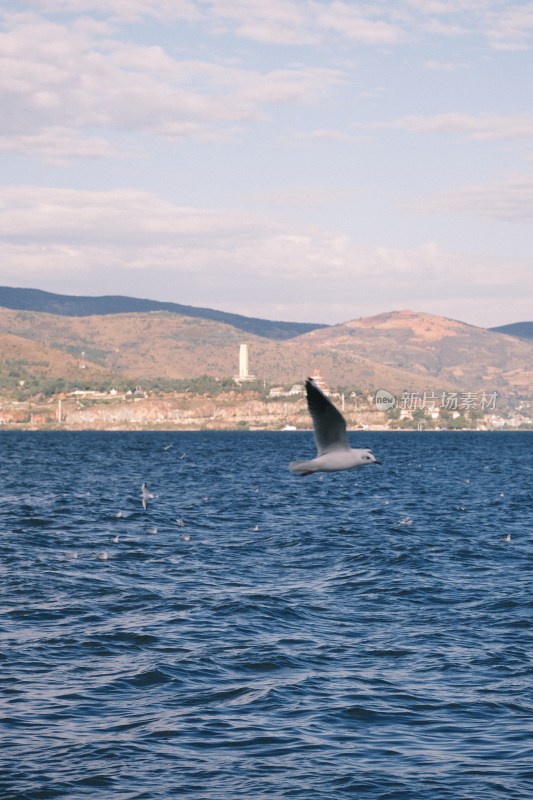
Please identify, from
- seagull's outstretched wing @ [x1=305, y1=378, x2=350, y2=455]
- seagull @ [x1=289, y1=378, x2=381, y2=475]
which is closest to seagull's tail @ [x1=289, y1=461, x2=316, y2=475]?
seagull @ [x1=289, y1=378, x2=381, y2=475]

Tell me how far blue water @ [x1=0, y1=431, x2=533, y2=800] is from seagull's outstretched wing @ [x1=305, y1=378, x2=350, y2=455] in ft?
20.1

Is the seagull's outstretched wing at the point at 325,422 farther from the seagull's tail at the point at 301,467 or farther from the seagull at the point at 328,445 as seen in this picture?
the seagull's tail at the point at 301,467

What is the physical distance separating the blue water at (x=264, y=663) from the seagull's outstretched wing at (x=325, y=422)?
6116 millimetres

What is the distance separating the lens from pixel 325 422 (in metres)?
21.5

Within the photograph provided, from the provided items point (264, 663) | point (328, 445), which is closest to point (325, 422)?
point (328, 445)

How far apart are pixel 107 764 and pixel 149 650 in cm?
857

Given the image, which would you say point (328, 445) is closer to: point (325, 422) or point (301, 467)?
point (325, 422)

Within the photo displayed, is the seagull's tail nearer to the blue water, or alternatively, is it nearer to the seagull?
the seagull

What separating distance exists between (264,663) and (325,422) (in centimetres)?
976

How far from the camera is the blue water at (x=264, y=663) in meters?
21.2

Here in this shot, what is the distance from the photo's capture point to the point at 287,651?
30094 millimetres

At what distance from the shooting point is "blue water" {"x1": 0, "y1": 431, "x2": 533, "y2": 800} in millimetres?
21234

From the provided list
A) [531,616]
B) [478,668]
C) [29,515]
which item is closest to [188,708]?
[478,668]

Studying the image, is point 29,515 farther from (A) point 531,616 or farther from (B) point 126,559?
(A) point 531,616
